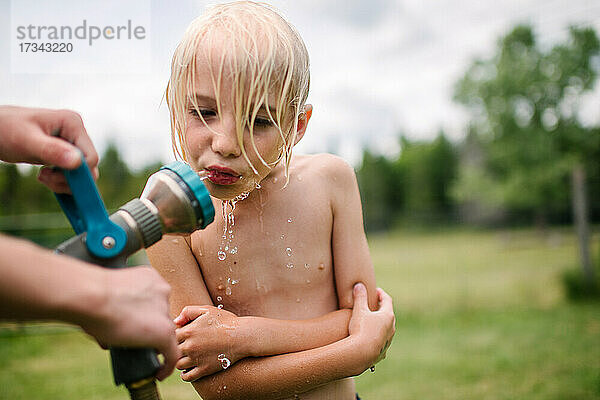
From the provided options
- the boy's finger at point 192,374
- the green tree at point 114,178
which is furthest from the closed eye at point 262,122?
the green tree at point 114,178

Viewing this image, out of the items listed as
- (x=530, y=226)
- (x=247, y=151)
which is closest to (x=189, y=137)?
(x=247, y=151)

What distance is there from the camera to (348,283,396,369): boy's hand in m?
1.01

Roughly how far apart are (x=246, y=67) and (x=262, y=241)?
0.36 meters

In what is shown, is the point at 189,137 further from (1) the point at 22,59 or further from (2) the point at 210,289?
(1) the point at 22,59

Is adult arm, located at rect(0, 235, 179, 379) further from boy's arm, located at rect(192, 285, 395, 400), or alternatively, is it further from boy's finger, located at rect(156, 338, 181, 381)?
boy's arm, located at rect(192, 285, 395, 400)

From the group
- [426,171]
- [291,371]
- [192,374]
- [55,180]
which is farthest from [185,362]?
[426,171]

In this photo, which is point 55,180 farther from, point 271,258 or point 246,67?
point 271,258

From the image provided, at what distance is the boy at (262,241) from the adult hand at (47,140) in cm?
21

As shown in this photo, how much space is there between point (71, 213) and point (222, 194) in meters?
0.28

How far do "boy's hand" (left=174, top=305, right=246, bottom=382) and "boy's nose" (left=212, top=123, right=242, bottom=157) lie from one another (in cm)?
29

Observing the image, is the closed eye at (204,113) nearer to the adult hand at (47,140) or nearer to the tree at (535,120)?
the adult hand at (47,140)

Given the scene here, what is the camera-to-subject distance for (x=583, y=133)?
646cm

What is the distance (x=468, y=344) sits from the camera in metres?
4.74

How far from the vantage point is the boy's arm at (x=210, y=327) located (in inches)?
37.1
